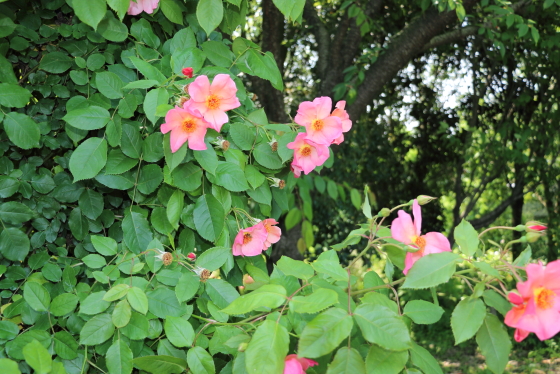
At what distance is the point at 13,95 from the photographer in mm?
1005

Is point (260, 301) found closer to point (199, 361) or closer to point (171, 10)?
point (199, 361)

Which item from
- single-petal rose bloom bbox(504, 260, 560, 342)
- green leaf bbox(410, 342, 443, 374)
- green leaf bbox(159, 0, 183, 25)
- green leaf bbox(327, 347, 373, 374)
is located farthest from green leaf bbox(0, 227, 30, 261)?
single-petal rose bloom bbox(504, 260, 560, 342)

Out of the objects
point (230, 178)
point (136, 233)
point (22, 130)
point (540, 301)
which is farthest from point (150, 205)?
point (540, 301)

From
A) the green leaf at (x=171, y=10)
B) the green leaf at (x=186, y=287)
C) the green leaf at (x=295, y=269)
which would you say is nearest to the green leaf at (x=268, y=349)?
the green leaf at (x=295, y=269)

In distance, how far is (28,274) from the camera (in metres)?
1.08

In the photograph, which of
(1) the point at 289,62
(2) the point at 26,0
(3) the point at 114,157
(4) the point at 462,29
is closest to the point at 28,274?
(3) the point at 114,157

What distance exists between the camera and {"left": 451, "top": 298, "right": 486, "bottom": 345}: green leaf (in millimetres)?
735

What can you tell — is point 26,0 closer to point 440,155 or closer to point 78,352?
point 78,352

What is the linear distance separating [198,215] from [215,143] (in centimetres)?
15

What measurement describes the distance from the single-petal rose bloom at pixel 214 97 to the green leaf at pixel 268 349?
1.31 ft

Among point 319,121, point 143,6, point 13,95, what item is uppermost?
point 143,6

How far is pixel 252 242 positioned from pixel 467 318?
1.61ft

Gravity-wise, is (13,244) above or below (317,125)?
below

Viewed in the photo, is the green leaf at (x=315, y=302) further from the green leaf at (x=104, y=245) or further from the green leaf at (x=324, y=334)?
the green leaf at (x=104, y=245)
